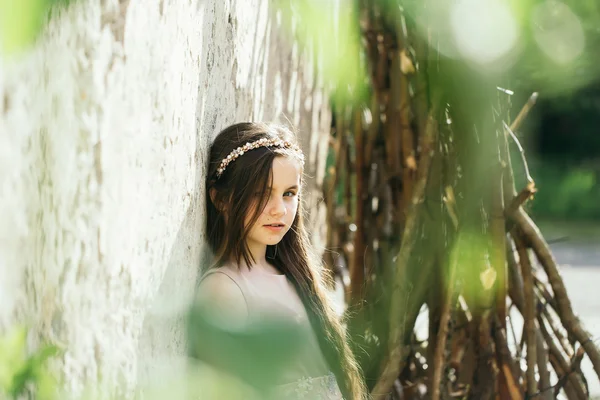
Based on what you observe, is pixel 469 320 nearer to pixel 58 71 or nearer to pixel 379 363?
pixel 379 363

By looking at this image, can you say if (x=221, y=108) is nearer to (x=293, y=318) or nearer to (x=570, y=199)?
(x=293, y=318)

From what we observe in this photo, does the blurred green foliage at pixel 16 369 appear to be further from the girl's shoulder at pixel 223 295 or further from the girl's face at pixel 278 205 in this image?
the girl's face at pixel 278 205

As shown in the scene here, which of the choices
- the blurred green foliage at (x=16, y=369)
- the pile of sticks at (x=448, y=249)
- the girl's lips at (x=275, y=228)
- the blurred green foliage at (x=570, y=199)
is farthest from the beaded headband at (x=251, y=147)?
the blurred green foliage at (x=570, y=199)

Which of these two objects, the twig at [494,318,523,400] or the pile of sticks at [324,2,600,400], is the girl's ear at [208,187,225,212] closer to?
the pile of sticks at [324,2,600,400]

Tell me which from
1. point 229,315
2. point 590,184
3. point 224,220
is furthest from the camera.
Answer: point 590,184

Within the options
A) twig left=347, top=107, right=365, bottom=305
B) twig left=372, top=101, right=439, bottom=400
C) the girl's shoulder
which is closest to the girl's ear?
the girl's shoulder

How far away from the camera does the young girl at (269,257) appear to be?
1205 millimetres

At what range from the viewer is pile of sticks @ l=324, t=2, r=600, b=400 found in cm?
169

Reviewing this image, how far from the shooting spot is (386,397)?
1748 mm

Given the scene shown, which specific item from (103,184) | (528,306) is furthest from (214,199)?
(528,306)

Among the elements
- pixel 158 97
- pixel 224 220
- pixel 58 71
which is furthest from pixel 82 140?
pixel 224 220

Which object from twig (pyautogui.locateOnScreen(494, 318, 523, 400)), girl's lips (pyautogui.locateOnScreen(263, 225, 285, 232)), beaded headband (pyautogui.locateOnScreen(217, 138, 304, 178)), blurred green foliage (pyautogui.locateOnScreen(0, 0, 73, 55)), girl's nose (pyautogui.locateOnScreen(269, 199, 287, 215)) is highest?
beaded headband (pyautogui.locateOnScreen(217, 138, 304, 178))

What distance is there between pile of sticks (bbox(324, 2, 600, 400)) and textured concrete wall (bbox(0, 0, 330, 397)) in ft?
2.85

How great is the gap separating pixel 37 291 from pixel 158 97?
28cm
